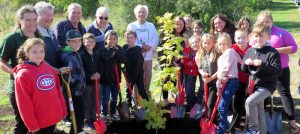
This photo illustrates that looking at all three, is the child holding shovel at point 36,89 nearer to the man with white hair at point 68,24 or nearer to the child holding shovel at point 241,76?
the man with white hair at point 68,24

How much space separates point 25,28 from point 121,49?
1.91 m

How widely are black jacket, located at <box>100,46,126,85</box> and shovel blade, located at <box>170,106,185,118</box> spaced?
3.89 ft

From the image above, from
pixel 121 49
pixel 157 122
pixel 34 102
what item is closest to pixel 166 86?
pixel 157 122

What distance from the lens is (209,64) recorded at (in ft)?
17.9

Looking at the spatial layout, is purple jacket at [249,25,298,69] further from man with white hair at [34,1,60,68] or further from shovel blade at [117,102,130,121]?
man with white hair at [34,1,60,68]

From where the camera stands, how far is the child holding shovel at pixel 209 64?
5422 millimetres

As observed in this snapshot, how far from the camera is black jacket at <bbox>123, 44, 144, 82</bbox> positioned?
20.2 feet

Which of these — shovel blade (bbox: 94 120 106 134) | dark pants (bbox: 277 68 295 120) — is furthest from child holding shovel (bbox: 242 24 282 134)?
shovel blade (bbox: 94 120 106 134)

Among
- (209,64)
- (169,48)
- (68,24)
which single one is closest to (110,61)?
(68,24)

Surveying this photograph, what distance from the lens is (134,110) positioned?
607 cm

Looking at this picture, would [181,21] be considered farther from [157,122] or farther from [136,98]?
[157,122]

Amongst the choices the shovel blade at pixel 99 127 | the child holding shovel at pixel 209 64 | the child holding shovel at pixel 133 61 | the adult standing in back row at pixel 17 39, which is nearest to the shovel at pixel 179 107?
the child holding shovel at pixel 209 64

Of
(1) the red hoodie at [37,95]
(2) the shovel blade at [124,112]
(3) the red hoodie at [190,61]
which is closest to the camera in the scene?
(1) the red hoodie at [37,95]

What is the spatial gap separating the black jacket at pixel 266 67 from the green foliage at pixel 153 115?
1.46 meters
